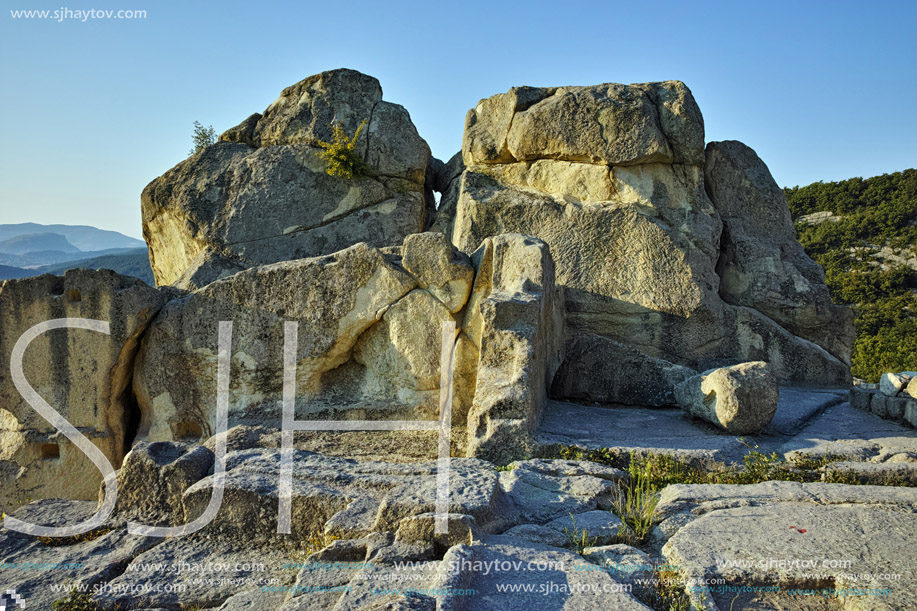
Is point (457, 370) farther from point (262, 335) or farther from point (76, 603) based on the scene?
point (76, 603)

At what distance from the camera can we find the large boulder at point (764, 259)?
8.90 meters

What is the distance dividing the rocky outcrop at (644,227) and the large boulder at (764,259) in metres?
0.02

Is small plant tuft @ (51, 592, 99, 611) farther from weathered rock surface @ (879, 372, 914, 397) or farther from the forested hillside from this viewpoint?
the forested hillside

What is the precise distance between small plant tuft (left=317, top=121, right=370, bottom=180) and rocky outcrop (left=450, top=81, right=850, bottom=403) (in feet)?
5.00

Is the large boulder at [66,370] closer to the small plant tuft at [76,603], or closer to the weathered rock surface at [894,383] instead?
the small plant tuft at [76,603]

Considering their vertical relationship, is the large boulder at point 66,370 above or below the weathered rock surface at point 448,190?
below

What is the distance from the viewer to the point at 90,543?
4676 mm

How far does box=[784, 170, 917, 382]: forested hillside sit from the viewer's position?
1930cm

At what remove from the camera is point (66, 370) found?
7410 mm

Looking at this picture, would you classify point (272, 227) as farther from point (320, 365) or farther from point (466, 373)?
point (466, 373)

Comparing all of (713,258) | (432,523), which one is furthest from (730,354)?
(432,523)

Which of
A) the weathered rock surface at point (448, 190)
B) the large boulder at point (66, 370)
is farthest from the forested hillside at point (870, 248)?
the large boulder at point (66, 370)

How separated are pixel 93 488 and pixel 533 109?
6.87 m

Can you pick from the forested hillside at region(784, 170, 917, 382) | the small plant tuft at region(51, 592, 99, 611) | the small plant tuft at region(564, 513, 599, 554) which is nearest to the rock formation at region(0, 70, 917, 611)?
the small plant tuft at region(564, 513, 599, 554)
